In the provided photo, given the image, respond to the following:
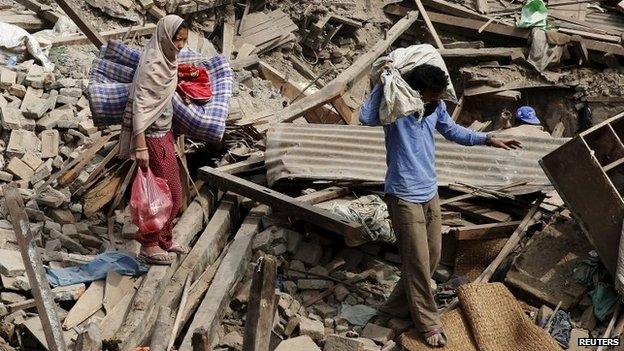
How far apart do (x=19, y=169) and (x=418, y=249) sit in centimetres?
382

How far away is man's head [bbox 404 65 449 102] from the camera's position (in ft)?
17.8

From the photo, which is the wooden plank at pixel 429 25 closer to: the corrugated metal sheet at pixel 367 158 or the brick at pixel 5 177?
the corrugated metal sheet at pixel 367 158

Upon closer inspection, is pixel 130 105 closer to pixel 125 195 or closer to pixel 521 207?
pixel 125 195

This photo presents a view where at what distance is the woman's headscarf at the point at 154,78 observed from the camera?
606cm

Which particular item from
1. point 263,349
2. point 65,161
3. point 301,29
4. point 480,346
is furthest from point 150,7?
point 263,349

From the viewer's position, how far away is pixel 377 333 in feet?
20.4

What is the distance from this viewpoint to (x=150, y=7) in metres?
11.2

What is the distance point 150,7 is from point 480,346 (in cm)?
700

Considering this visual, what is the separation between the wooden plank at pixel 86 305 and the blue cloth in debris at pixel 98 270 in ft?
0.28

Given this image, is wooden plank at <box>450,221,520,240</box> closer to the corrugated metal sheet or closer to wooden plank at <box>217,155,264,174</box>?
the corrugated metal sheet

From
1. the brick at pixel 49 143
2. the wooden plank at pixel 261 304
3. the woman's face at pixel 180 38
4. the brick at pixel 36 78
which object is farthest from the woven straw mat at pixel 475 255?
the brick at pixel 36 78

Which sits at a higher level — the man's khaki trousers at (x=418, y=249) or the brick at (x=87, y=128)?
the man's khaki trousers at (x=418, y=249)

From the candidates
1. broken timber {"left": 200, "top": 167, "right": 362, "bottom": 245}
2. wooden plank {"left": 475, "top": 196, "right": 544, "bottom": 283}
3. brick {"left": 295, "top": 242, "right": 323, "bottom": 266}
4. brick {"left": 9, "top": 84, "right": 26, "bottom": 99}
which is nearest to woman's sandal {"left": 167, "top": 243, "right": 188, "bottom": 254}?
broken timber {"left": 200, "top": 167, "right": 362, "bottom": 245}

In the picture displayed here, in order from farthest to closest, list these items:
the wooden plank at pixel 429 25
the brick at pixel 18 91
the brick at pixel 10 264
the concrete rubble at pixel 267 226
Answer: the wooden plank at pixel 429 25, the brick at pixel 18 91, the brick at pixel 10 264, the concrete rubble at pixel 267 226
